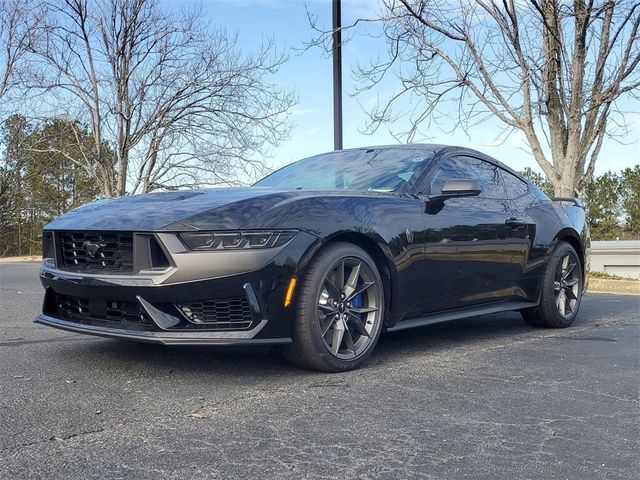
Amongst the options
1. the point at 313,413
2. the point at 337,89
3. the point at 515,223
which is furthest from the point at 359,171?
the point at 337,89

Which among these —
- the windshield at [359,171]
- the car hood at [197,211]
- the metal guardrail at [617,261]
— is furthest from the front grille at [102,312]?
the metal guardrail at [617,261]

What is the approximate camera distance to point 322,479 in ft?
7.61

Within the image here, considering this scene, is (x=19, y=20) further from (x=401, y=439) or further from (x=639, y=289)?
(x=401, y=439)

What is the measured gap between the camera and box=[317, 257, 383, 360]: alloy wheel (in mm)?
3873

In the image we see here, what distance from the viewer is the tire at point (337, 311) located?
3.73m

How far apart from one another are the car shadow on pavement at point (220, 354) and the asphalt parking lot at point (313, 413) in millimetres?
18

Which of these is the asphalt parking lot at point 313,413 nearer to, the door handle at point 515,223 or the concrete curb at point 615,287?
the door handle at point 515,223

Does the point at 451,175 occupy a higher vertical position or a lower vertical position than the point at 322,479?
higher

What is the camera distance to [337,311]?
390 centimetres

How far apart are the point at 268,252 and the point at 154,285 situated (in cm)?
61

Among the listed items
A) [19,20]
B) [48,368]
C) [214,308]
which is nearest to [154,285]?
[214,308]

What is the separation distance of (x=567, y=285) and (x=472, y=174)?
59.8 inches

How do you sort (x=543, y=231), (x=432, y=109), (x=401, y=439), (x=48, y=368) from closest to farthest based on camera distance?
(x=401, y=439) < (x=48, y=368) < (x=543, y=231) < (x=432, y=109)

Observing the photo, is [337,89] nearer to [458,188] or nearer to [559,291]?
[559,291]
